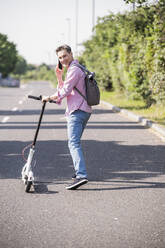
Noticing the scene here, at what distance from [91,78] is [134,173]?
5.97 feet

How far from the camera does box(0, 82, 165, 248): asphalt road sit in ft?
12.7

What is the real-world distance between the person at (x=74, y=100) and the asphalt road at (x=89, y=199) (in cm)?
31

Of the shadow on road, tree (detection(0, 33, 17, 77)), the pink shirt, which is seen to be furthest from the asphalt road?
tree (detection(0, 33, 17, 77))

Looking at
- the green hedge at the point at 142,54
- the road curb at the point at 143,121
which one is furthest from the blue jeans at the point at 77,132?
the green hedge at the point at 142,54

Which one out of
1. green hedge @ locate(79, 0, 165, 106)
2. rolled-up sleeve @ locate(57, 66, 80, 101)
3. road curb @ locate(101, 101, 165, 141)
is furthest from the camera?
green hedge @ locate(79, 0, 165, 106)

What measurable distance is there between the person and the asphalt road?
1.02 feet

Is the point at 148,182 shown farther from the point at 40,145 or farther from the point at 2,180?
the point at 40,145

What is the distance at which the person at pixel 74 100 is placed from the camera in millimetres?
5398

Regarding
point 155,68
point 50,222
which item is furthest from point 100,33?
point 50,222

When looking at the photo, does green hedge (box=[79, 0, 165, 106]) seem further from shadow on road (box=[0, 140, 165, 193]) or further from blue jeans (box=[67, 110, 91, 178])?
blue jeans (box=[67, 110, 91, 178])

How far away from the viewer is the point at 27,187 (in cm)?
540

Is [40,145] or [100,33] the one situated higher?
[100,33]

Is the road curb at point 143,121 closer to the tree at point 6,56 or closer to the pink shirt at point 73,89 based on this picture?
the pink shirt at point 73,89

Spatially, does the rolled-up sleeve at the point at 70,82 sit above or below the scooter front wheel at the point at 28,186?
above
